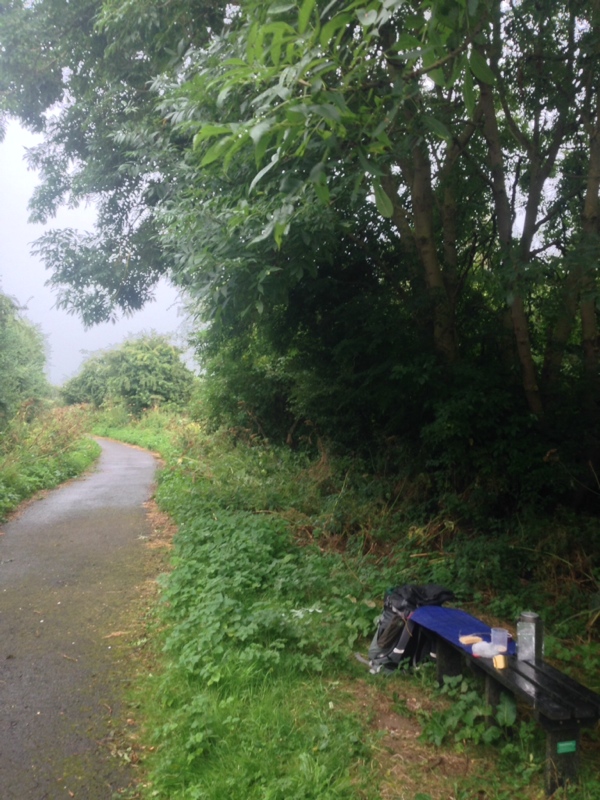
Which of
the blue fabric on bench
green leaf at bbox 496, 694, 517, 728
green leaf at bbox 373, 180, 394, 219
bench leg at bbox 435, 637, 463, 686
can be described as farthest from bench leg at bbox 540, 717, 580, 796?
green leaf at bbox 373, 180, 394, 219

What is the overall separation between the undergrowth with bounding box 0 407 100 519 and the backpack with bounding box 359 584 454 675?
7.32m

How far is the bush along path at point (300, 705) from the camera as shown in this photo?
3.38m

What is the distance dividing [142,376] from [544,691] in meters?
32.9

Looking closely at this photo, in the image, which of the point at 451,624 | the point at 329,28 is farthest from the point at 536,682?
the point at 329,28

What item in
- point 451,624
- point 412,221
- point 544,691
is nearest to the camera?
point 544,691

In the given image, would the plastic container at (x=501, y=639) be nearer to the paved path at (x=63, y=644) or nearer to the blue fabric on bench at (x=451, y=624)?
the blue fabric on bench at (x=451, y=624)

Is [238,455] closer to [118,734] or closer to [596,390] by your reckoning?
[596,390]

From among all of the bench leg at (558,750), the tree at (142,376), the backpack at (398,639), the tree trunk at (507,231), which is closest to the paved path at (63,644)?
the backpack at (398,639)

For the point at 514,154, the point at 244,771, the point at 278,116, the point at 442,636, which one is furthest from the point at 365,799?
the point at 514,154

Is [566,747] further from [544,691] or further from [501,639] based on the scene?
[501,639]

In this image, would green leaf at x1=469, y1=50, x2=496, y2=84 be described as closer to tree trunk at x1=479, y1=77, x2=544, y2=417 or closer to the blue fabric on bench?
the blue fabric on bench

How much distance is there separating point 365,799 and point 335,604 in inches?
103

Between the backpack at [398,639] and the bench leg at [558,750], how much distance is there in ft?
4.78

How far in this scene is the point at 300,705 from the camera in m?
4.09
